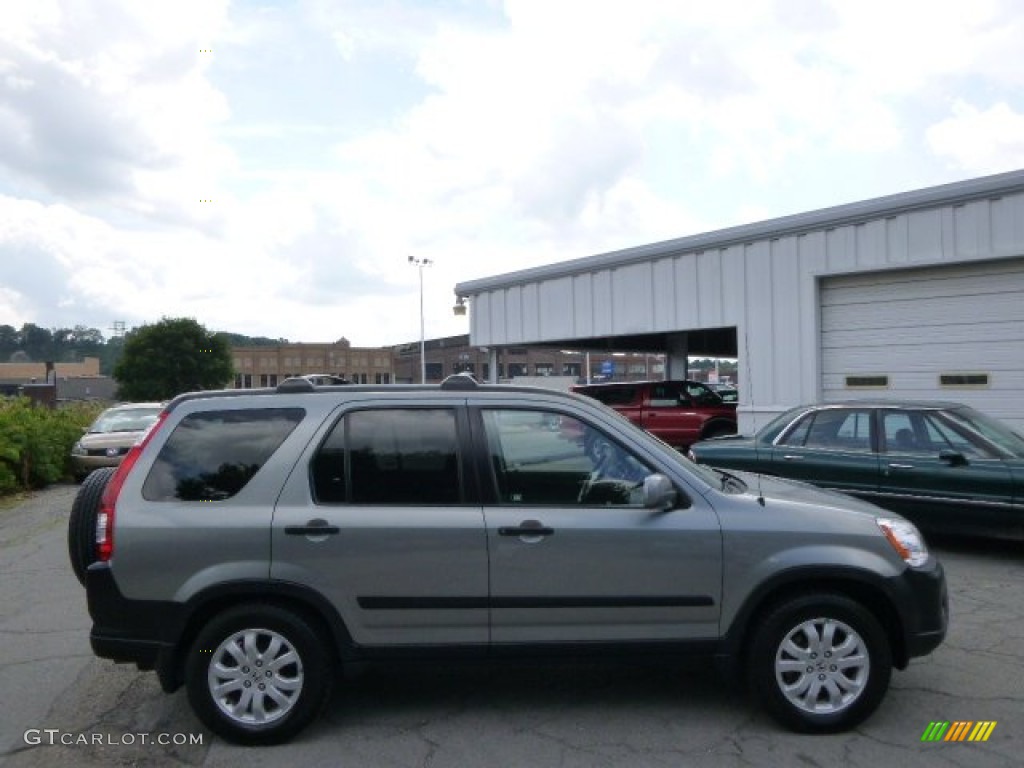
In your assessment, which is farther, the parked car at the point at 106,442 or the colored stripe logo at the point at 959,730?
the parked car at the point at 106,442

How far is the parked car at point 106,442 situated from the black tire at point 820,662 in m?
14.0

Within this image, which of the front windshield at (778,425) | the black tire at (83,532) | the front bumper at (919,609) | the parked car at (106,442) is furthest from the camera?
the parked car at (106,442)

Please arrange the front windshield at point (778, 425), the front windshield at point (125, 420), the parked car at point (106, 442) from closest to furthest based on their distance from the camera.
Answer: the front windshield at point (778, 425) → the parked car at point (106, 442) → the front windshield at point (125, 420)

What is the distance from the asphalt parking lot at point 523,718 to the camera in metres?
4.38

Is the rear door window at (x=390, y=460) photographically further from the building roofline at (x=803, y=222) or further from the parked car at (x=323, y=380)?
the building roofline at (x=803, y=222)

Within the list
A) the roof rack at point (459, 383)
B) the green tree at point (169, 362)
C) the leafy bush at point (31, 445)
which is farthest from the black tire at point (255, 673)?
the green tree at point (169, 362)

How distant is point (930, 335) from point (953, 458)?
17.4ft

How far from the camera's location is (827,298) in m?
14.5

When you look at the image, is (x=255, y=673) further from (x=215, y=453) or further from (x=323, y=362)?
(x=323, y=362)

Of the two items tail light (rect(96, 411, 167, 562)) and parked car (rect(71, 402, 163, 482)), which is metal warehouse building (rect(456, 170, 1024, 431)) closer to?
parked car (rect(71, 402, 163, 482))

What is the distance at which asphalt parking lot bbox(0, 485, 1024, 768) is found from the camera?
4379 millimetres

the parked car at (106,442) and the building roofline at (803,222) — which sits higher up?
the building roofline at (803,222)

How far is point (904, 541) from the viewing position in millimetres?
4730

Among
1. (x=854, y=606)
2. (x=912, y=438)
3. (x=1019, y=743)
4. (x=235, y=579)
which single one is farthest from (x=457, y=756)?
(x=912, y=438)
